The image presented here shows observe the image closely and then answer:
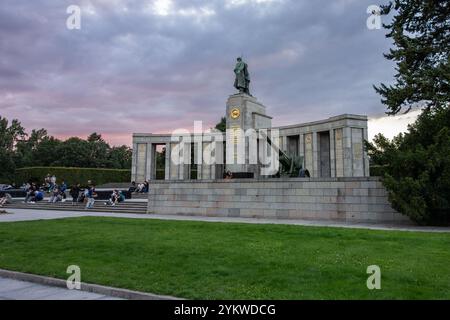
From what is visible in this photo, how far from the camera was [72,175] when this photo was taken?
52844mm

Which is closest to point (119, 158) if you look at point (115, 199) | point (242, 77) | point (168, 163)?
point (168, 163)

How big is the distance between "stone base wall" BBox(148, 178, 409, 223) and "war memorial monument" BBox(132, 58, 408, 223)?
4 centimetres

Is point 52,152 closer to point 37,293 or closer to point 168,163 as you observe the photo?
point 168,163

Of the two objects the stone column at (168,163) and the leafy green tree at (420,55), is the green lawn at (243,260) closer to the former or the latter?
the leafy green tree at (420,55)

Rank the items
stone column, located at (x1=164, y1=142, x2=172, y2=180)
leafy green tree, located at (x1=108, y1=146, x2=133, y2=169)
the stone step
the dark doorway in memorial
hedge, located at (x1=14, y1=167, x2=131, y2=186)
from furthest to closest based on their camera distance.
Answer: leafy green tree, located at (x1=108, y1=146, x2=133, y2=169)
hedge, located at (x1=14, y1=167, x2=131, y2=186)
stone column, located at (x1=164, y1=142, x2=172, y2=180)
the dark doorway in memorial
the stone step

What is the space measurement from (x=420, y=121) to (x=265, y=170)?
75.3 feet

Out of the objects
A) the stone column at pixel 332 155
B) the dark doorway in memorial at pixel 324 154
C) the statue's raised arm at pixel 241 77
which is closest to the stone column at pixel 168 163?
the statue's raised arm at pixel 241 77

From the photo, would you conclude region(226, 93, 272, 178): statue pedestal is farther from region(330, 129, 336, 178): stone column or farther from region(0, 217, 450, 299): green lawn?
region(0, 217, 450, 299): green lawn

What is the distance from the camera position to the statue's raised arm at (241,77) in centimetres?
3572

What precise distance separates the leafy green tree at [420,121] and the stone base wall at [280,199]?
1.47 meters

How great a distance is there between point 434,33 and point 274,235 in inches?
597

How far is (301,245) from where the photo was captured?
9805mm

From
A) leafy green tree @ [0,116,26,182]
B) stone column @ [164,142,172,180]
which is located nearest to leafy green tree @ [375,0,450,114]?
stone column @ [164,142,172,180]

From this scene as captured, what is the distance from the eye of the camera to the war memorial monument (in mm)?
17438
